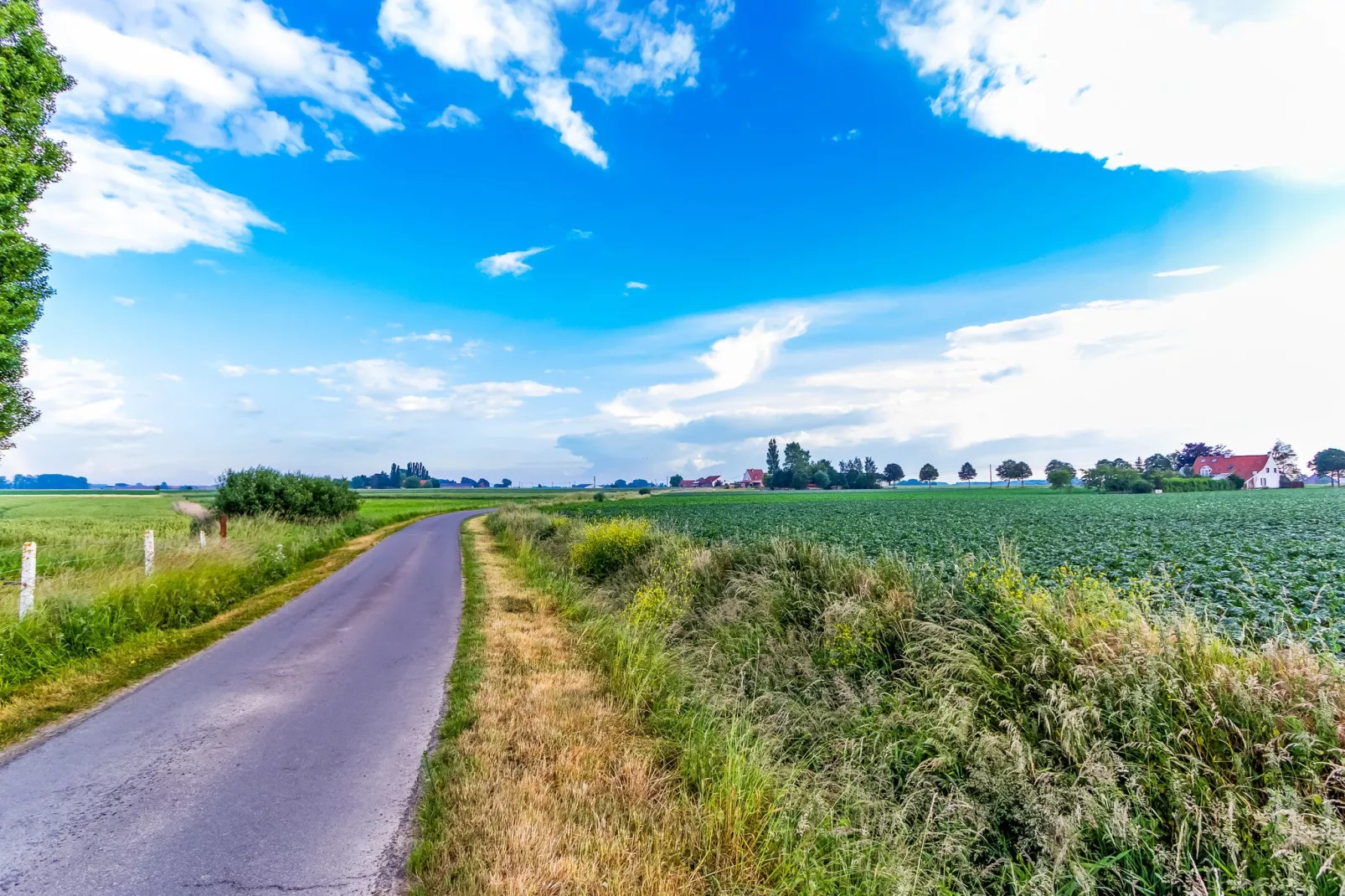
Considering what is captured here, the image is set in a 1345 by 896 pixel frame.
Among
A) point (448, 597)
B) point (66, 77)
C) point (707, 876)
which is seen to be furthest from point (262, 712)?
point (66, 77)

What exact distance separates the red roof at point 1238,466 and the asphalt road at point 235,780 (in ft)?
427

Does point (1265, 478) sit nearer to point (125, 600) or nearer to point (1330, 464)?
point (1330, 464)

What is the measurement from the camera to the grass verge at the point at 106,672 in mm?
5656

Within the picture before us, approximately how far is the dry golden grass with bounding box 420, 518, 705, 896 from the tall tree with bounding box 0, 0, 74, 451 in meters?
14.7

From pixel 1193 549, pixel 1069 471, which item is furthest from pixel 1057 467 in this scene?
pixel 1193 549

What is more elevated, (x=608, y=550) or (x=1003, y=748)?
(x=608, y=550)

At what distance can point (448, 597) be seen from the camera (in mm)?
12523

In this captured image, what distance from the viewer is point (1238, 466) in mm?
96250

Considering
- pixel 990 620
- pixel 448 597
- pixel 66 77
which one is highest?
pixel 66 77

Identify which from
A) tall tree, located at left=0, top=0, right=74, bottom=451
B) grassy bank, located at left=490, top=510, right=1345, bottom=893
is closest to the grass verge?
grassy bank, located at left=490, top=510, right=1345, bottom=893

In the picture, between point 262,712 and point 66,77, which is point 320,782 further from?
point 66,77

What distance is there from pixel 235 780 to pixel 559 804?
2803mm

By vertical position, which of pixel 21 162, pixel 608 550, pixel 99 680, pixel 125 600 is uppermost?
pixel 21 162

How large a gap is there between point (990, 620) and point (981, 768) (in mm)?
1900
